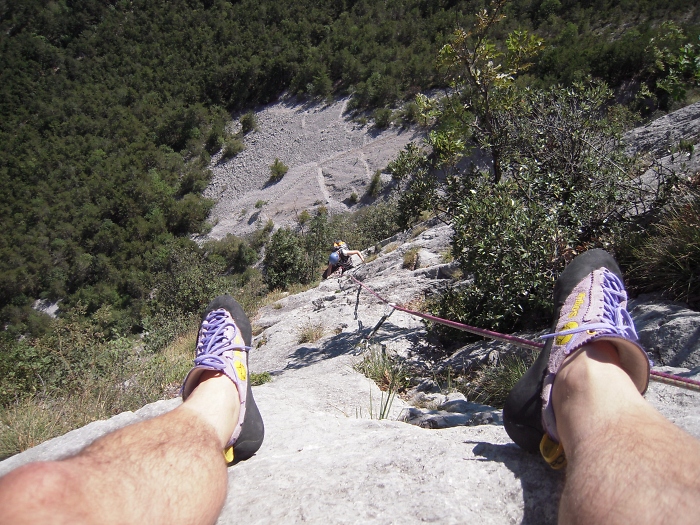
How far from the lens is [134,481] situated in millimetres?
1016

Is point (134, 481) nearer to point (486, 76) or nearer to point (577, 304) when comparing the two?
point (577, 304)

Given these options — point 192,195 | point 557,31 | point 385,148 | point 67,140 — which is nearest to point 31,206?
point 67,140

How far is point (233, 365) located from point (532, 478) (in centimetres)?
112

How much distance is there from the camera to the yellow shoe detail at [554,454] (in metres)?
1.20

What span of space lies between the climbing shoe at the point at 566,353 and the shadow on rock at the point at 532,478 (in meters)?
0.05

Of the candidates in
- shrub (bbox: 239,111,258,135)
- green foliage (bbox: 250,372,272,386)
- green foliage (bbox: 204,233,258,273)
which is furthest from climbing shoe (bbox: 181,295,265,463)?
shrub (bbox: 239,111,258,135)

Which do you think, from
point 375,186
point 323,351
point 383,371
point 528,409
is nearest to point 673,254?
point 383,371

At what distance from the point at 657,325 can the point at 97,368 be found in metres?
4.11

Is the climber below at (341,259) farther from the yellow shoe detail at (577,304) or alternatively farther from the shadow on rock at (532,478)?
the shadow on rock at (532,478)

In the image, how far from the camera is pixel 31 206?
1518 inches

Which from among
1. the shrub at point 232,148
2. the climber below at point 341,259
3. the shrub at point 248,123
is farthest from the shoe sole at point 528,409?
the shrub at point 248,123

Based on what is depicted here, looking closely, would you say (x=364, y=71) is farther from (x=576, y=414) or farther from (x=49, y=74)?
(x=49, y=74)

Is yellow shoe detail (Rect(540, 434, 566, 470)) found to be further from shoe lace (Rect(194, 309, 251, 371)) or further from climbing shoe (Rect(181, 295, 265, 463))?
shoe lace (Rect(194, 309, 251, 371))

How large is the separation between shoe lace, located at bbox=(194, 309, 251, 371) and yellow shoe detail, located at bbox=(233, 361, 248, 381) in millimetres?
64
